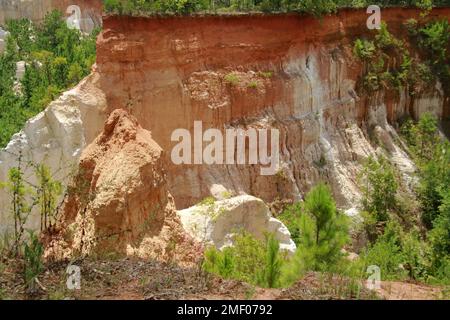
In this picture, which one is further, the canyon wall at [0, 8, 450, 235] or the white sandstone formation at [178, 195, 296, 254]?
the canyon wall at [0, 8, 450, 235]

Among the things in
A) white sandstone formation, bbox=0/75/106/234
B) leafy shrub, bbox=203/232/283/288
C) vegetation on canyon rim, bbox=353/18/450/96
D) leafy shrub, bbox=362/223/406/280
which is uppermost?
vegetation on canyon rim, bbox=353/18/450/96

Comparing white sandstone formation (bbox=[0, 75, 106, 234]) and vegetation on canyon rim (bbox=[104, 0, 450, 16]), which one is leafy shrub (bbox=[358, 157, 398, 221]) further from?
white sandstone formation (bbox=[0, 75, 106, 234])

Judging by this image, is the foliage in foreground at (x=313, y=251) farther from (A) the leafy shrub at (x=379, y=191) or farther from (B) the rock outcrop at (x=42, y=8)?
(B) the rock outcrop at (x=42, y=8)

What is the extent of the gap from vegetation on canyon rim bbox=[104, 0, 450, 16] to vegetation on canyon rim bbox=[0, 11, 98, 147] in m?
4.66

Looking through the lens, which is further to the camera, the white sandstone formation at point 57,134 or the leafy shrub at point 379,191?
the leafy shrub at point 379,191

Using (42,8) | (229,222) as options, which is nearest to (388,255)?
(229,222)

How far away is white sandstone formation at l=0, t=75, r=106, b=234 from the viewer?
18.6m

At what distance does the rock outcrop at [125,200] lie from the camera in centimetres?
1212

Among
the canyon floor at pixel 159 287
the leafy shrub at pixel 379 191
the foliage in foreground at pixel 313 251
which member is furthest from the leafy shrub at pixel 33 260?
the leafy shrub at pixel 379 191

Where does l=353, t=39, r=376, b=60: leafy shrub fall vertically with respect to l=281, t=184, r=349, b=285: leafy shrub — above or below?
above

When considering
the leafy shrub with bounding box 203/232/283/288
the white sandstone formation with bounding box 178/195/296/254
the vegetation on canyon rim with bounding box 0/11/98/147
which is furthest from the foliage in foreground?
the vegetation on canyon rim with bounding box 0/11/98/147

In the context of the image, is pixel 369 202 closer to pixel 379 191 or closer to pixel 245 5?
pixel 379 191

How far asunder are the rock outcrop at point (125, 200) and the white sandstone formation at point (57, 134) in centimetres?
503

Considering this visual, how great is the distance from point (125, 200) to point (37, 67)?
22751 millimetres
